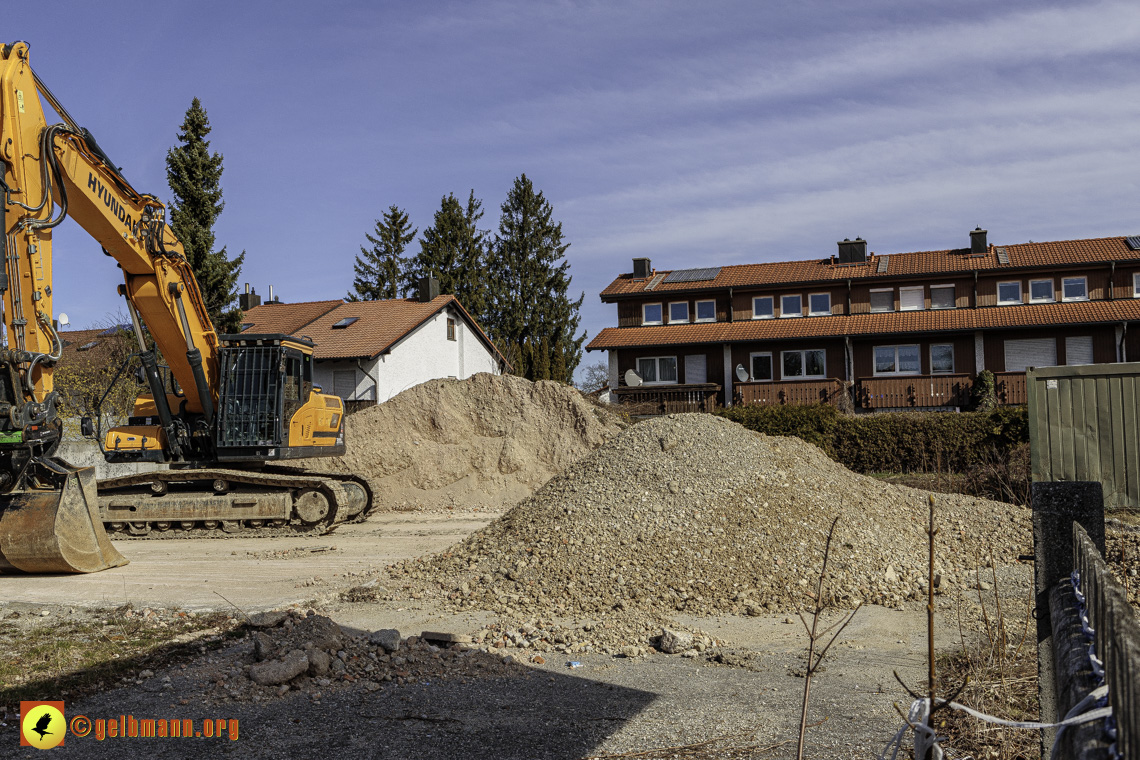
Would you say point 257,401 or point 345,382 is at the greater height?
point 345,382

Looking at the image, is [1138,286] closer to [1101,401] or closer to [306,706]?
[1101,401]

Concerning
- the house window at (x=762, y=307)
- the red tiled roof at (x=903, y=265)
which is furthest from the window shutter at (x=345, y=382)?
the house window at (x=762, y=307)

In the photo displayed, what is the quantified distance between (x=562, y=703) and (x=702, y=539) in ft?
14.3

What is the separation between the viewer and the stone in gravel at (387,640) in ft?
22.9

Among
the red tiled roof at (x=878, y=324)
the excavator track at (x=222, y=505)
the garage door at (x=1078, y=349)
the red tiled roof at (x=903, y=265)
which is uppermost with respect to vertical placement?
the red tiled roof at (x=903, y=265)

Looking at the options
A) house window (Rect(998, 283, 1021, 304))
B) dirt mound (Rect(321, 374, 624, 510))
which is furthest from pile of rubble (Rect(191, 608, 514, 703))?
house window (Rect(998, 283, 1021, 304))

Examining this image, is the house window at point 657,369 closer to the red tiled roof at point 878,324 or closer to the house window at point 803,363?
the red tiled roof at point 878,324

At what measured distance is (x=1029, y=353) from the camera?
30.6 meters

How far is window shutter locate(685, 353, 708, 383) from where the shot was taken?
3450cm

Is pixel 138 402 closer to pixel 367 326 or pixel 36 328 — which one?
pixel 36 328

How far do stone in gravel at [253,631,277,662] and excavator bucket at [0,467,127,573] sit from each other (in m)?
5.33

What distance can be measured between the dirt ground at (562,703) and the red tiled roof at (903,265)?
87.1 feet

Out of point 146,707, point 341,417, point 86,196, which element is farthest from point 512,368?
point 146,707

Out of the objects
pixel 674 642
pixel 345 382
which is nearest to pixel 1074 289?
pixel 345 382
